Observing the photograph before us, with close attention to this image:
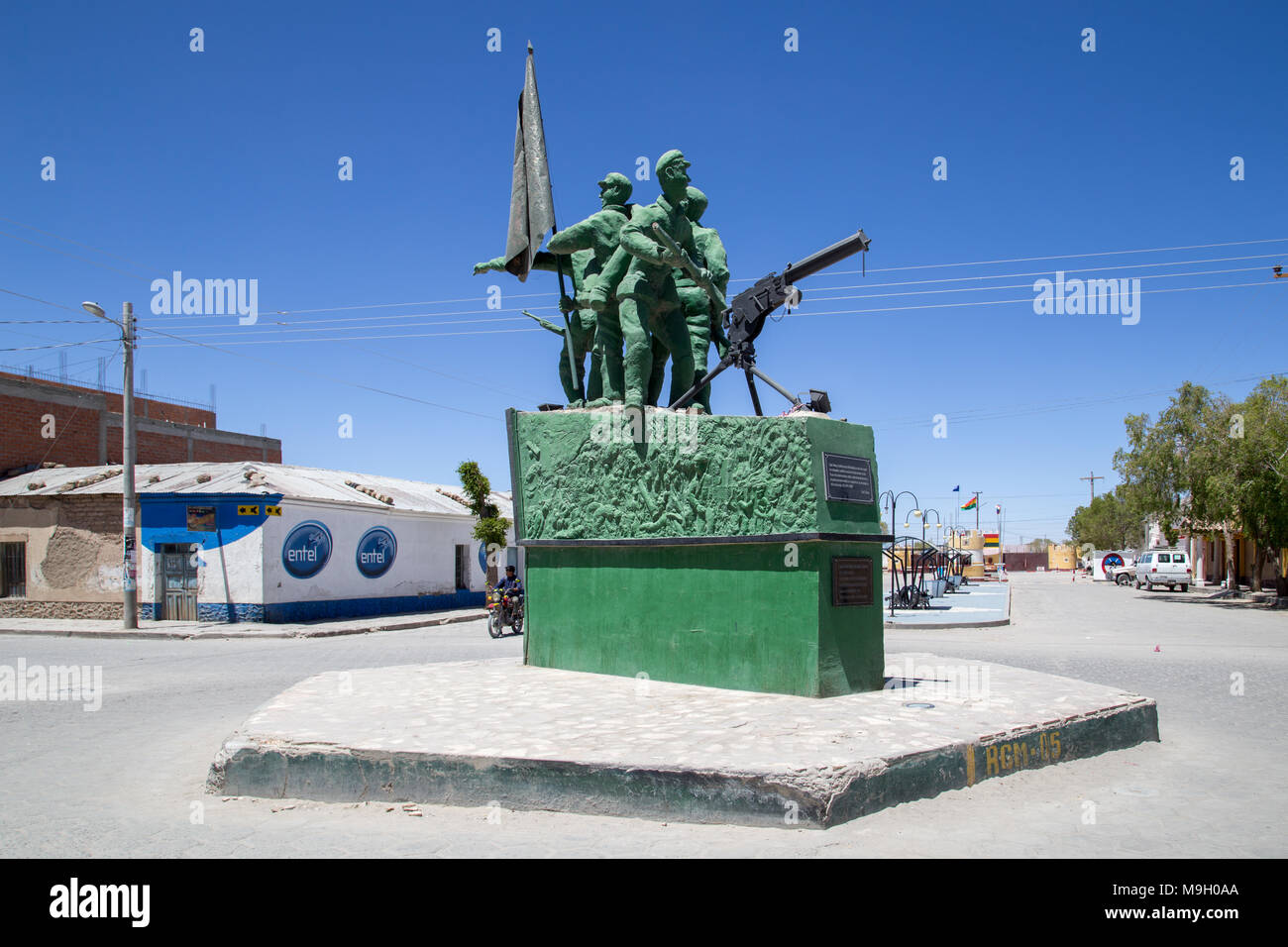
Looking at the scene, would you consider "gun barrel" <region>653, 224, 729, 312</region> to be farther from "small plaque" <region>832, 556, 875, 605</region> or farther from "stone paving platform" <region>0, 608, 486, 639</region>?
"stone paving platform" <region>0, 608, 486, 639</region>

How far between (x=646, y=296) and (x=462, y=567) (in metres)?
21.4

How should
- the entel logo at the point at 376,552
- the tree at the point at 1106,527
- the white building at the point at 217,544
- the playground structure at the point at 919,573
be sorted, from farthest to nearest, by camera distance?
the tree at the point at 1106,527 < the entel logo at the point at 376,552 < the playground structure at the point at 919,573 < the white building at the point at 217,544

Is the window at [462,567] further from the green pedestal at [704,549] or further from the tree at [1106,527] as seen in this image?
the tree at [1106,527]

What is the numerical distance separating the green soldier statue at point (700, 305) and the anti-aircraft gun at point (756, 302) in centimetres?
32

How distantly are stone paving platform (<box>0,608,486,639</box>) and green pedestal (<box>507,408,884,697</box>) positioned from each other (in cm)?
1207

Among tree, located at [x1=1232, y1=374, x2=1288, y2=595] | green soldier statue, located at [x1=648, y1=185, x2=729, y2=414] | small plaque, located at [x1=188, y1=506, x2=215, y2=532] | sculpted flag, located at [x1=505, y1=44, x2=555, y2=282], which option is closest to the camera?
green soldier statue, located at [x1=648, y1=185, x2=729, y2=414]

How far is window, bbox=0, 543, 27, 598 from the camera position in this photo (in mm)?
23281

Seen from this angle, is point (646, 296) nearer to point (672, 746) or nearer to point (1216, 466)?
point (672, 746)

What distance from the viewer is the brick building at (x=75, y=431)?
1046 inches

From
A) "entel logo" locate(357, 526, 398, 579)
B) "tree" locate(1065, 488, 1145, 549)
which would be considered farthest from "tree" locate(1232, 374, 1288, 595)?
"tree" locate(1065, 488, 1145, 549)

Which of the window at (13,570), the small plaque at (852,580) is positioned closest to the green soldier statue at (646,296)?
the small plaque at (852,580)
